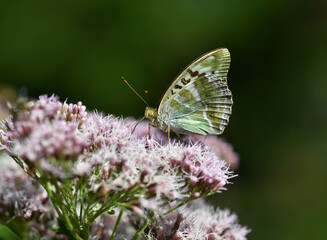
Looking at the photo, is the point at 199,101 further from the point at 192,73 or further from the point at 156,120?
the point at 156,120

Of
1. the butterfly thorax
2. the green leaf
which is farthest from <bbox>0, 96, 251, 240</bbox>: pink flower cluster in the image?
the butterfly thorax

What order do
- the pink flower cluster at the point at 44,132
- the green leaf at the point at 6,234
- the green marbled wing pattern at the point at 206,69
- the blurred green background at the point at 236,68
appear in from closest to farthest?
the pink flower cluster at the point at 44,132, the green leaf at the point at 6,234, the green marbled wing pattern at the point at 206,69, the blurred green background at the point at 236,68

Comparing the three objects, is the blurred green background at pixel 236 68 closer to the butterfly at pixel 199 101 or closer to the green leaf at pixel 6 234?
the butterfly at pixel 199 101

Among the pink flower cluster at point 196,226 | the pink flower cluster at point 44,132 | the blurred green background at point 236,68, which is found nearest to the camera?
the pink flower cluster at point 44,132

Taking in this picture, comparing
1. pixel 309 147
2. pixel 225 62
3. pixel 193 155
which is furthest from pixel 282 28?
pixel 193 155

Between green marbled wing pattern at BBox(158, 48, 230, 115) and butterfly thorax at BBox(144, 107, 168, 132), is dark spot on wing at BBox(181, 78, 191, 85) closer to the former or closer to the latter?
green marbled wing pattern at BBox(158, 48, 230, 115)

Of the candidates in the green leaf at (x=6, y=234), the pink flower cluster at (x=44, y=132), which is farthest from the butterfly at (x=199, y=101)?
the green leaf at (x=6, y=234)

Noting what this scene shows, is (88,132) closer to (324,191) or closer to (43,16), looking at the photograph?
(43,16)
